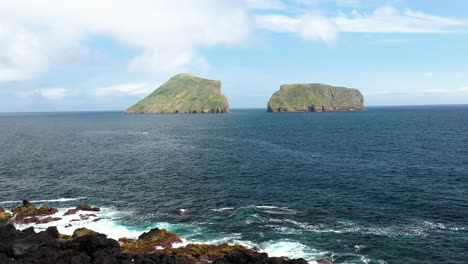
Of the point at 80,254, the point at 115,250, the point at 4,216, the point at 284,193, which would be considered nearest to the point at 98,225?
the point at 115,250

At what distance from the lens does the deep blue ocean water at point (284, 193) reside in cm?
4850

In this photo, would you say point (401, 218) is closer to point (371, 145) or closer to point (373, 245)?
point (373, 245)

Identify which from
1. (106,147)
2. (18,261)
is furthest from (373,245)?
(106,147)

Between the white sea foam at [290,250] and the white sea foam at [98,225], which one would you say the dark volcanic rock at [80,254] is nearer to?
the white sea foam at [290,250]

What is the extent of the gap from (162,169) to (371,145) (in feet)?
266

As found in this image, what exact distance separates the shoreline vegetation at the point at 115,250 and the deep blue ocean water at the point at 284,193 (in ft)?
14.3

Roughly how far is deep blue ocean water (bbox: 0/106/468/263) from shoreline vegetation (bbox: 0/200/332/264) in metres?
4.35

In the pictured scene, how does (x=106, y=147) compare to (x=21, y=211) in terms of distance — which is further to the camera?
(x=106, y=147)

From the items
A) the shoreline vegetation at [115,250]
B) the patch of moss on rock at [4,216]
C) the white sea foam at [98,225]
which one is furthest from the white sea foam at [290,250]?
the patch of moss on rock at [4,216]

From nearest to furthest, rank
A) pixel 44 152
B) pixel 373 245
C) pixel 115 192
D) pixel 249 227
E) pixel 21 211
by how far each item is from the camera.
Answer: pixel 373 245 → pixel 249 227 → pixel 21 211 → pixel 115 192 → pixel 44 152

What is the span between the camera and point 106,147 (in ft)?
486

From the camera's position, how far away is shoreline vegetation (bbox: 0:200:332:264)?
39.2 meters

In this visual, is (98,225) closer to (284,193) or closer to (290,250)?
(290,250)

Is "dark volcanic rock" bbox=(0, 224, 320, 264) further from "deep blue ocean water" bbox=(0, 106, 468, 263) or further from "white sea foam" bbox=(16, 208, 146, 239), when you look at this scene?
"deep blue ocean water" bbox=(0, 106, 468, 263)
